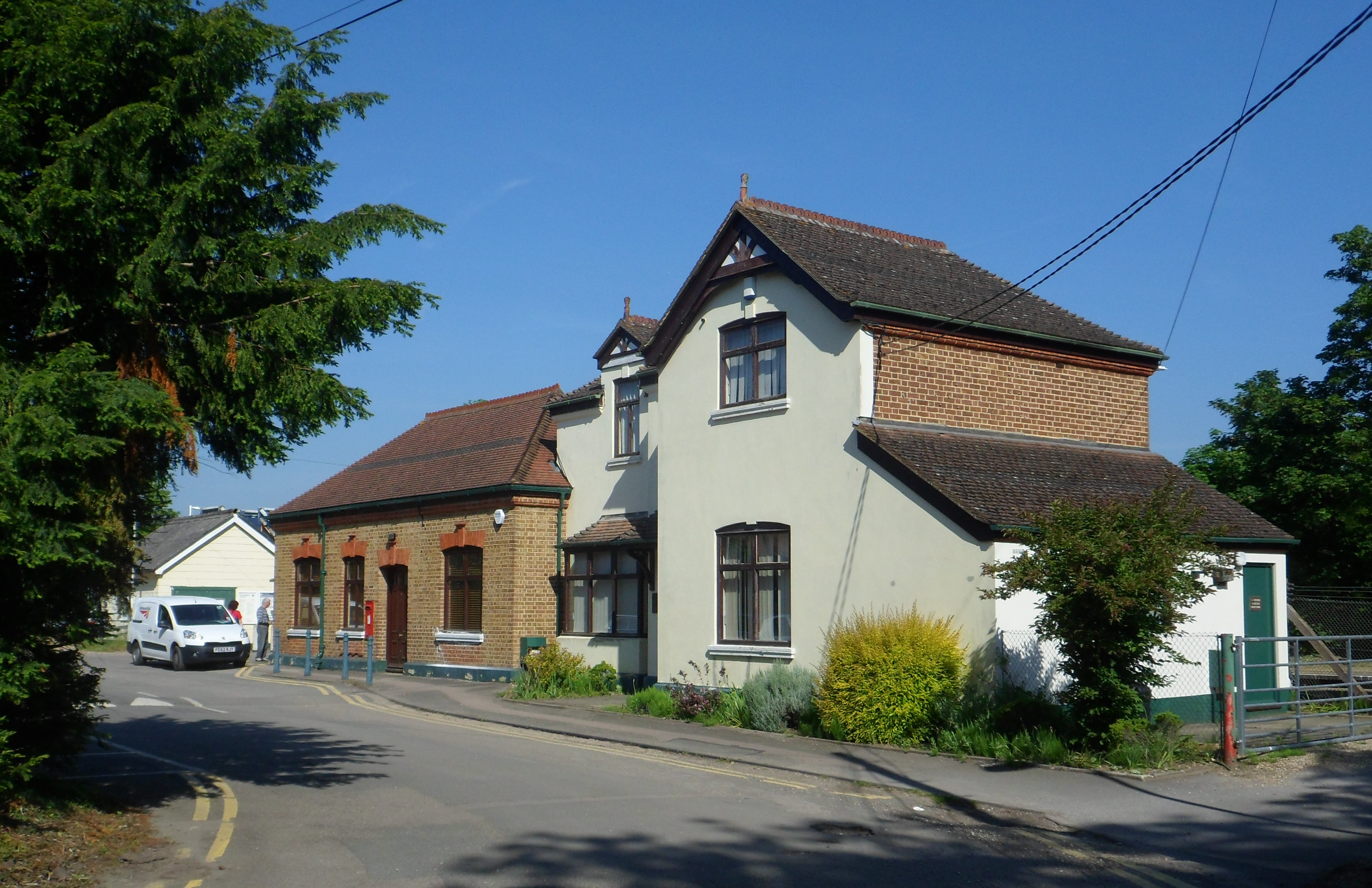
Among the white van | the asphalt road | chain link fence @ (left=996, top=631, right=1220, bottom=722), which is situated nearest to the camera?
the asphalt road

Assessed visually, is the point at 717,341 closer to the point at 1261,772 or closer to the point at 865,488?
the point at 865,488

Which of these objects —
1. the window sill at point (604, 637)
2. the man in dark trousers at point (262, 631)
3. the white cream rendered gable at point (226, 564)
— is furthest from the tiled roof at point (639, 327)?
the white cream rendered gable at point (226, 564)

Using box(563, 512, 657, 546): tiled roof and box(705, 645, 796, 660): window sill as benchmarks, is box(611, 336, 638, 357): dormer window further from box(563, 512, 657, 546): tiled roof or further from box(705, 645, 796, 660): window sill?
box(705, 645, 796, 660): window sill

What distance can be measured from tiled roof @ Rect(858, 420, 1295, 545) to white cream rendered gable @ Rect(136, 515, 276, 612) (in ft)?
123

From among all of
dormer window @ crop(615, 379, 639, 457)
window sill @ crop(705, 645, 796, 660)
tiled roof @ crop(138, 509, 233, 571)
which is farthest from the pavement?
tiled roof @ crop(138, 509, 233, 571)

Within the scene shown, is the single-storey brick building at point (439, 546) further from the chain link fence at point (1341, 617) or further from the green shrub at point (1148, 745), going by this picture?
the chain link fence at point (1341, 617)

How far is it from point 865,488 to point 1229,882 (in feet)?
28.4

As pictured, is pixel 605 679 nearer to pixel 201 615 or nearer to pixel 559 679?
pixel 559 679

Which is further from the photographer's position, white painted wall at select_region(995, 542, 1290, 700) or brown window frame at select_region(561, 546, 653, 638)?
brown window frame at select_region(561, 546, 653, 638)

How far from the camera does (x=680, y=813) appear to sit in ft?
36.4

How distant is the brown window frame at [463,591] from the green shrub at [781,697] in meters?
9.97

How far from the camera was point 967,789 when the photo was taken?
12.4 metres

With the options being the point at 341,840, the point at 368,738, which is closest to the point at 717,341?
the point at 368,738

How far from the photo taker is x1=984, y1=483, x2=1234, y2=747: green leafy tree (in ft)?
43.3
